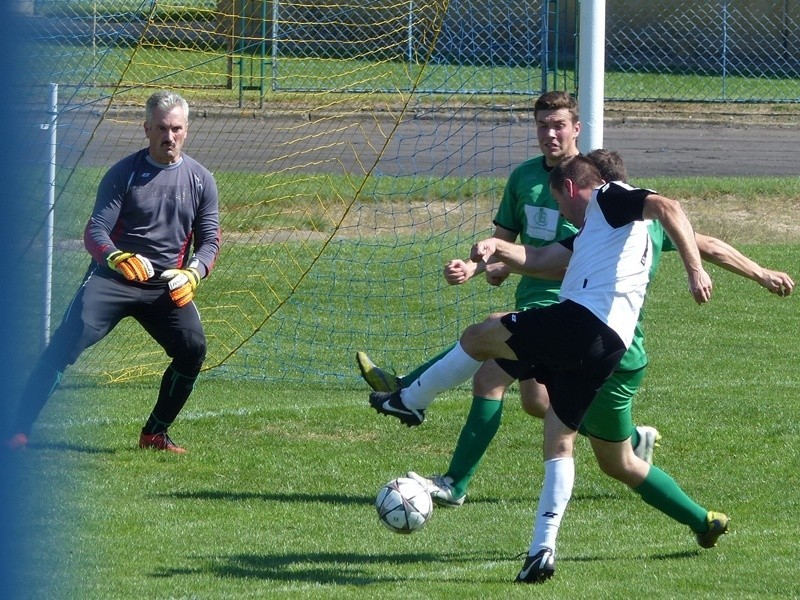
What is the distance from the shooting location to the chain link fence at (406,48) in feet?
24.3

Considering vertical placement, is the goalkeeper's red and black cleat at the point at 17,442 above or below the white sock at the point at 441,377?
above

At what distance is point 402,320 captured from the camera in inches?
415

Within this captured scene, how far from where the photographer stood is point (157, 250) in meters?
6.92

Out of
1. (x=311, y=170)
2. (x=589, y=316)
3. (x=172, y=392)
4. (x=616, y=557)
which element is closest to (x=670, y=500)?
(x=616, y=557)

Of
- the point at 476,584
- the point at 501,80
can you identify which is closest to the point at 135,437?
the point at 476,584

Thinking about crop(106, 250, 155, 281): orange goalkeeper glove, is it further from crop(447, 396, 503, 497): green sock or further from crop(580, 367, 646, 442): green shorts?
crop(580, 367, 646, 442): green shorts

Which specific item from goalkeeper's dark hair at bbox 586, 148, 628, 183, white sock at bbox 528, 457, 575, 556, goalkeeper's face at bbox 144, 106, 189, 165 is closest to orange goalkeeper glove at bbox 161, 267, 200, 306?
goalkeeper's face at bbox 144, 106, 189, 165

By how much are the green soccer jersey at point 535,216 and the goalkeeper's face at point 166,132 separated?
5.92ft

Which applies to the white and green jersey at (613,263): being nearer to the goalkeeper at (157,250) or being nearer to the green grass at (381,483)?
the green grass at (381,483)

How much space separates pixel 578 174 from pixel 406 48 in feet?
18.1

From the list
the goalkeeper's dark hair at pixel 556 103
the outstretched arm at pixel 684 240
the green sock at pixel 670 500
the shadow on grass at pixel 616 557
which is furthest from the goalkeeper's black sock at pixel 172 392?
the outstretched arm at pixel 684 240

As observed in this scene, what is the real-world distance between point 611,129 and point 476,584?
16537 mm

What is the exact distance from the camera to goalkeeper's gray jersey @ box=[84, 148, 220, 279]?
6816 mm

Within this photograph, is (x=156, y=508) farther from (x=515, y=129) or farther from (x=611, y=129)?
(x=611, y=129)
